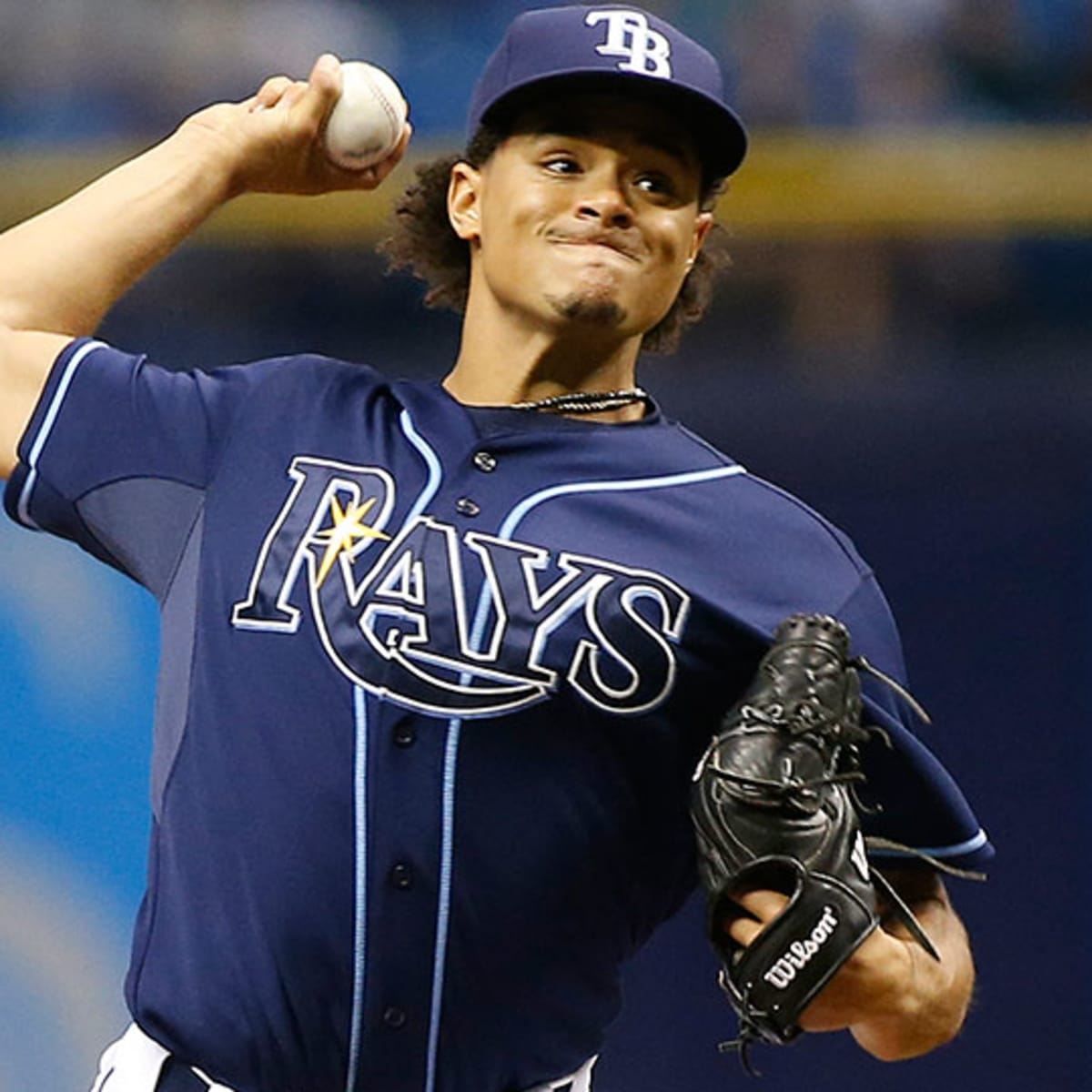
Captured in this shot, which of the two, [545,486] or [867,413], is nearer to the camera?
[545,486]

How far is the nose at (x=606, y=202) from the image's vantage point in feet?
8.47

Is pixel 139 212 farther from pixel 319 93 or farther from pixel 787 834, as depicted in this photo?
pixel 787 834

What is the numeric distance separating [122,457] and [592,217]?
0.56 metres

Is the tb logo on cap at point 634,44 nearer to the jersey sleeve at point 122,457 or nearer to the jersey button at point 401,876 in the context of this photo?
the jersey sleeve at point 122,457

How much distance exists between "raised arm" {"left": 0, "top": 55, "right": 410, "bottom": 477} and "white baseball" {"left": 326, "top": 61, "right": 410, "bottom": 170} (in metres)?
0.02

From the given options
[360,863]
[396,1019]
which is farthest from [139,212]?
[396,1019]

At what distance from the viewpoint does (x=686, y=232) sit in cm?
267

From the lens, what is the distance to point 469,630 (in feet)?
7.95

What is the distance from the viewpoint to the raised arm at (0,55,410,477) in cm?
263

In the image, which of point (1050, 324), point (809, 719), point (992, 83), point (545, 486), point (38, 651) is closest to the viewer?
point (809, 719)

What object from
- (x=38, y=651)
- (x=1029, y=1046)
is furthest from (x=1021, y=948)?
(x=38, y=651)

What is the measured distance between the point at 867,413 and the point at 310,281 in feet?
4.34

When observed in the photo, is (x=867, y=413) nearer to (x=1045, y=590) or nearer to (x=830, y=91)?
(x=1045, y=590)

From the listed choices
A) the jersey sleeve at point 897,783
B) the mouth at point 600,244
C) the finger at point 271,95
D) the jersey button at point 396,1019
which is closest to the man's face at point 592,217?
the mouth at point 600,244
